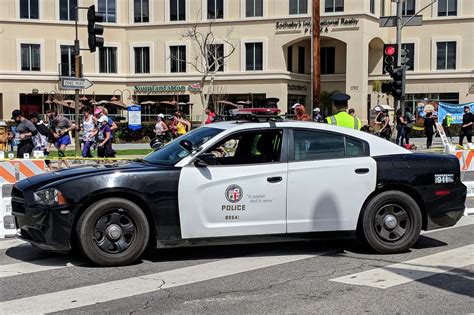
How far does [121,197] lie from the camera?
674cm

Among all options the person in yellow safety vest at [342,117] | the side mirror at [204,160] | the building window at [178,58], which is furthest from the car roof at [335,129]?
the building window at [178,58]

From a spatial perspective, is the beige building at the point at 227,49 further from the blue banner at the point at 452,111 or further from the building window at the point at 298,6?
the blue banner at the point at 452,111

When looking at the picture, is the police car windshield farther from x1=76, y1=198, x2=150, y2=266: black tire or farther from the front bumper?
the front bumper

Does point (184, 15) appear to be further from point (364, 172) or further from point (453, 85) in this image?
point (364, 172)

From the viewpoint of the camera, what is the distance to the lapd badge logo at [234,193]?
6895mm

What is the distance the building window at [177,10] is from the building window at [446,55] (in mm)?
19209

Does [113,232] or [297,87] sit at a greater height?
[297,87]

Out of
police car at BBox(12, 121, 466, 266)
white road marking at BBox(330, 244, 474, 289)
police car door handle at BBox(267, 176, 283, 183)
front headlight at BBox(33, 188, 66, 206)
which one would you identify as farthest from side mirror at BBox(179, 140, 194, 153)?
white road marking at BBox(330, 244, 474, 289)

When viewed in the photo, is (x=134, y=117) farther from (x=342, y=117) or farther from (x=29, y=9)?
(x=342, y=117)

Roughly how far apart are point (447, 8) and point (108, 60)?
25.7 metres

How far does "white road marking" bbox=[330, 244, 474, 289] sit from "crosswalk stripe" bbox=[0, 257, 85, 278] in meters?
2.95

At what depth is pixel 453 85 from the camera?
46062mm

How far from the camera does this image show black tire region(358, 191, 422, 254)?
287 inches

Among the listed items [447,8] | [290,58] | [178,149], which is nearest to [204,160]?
[178,149]
